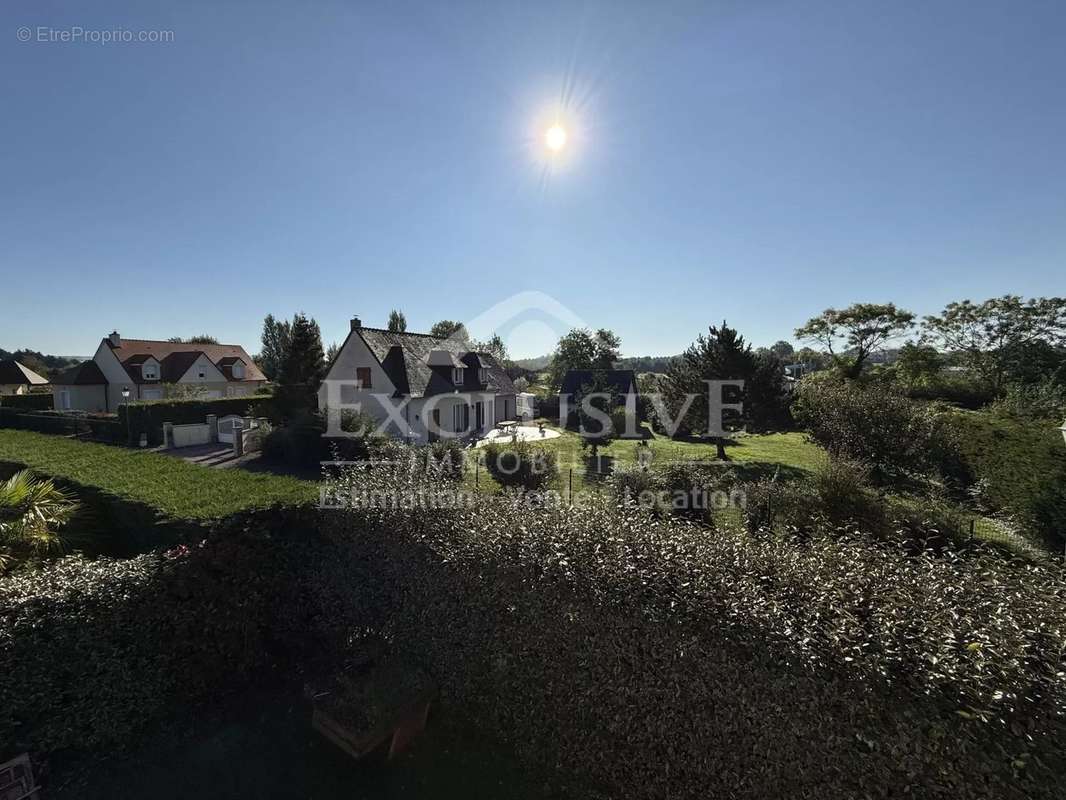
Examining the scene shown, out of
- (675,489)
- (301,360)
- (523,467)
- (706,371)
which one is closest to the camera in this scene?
(675,489)

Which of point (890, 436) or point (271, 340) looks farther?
point (271, 340)

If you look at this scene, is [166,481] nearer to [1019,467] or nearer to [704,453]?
[1019,467]

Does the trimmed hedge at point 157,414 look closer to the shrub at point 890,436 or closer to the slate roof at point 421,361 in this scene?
the slate roof at point 421,361

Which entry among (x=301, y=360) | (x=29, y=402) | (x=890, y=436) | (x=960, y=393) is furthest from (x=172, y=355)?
(x=960, y=393)

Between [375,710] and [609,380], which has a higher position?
[609,380]

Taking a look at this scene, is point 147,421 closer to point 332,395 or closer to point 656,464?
point 332,395

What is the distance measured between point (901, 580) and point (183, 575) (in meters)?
6.88

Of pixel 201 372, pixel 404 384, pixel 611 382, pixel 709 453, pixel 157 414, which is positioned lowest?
pixel 709 453

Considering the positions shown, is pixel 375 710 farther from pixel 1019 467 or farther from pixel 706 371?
pixel 706 371

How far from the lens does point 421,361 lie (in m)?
23.4

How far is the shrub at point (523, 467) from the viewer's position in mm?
11516

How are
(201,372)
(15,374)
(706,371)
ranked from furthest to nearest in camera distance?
1. (15,374)
2. (201,372)
3. (706,371)

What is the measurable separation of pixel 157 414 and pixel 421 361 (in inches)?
508

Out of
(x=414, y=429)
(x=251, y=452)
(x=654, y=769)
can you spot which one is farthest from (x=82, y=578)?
(x=414, y=429)
